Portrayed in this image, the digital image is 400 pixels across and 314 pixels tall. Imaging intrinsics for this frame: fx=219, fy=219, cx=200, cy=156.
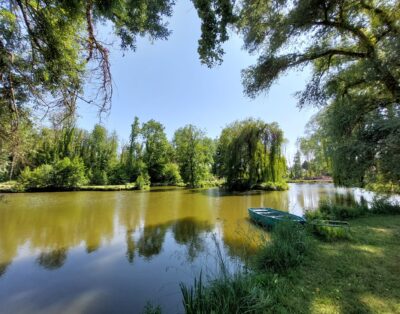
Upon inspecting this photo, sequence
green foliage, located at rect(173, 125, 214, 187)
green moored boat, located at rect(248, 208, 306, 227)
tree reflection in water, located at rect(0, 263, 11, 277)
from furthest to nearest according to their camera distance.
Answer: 1. green foliage, located at rect(173, 125, 214, 187)
2. green moored boat, located at rect(248, 208, 306, 227)
3. tree reflection in water, located at rect(0, 263, 11, 277)

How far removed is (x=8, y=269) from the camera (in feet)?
17.5

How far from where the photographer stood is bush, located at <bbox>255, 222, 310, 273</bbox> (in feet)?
13.0

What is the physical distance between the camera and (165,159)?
3525 centimetres

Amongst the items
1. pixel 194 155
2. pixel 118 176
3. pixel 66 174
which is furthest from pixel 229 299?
pixel 118 176

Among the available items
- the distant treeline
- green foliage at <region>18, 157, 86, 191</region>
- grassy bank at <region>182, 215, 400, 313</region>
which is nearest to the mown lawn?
grassy bank at <region>182, 215, 400, 313</region>

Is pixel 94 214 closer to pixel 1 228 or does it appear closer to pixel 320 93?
pixel 1 228

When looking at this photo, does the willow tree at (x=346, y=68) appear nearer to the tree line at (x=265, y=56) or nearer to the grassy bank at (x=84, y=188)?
the tree line at (x=265, y=56)

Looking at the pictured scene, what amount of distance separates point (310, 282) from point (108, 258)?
4.99m

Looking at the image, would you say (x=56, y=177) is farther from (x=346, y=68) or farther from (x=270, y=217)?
(x=346, y=68)

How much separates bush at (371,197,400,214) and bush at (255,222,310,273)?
6.27 meters

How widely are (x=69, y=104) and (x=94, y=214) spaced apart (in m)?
10.8

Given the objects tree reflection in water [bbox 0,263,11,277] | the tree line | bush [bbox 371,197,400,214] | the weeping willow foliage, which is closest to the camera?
the tree line

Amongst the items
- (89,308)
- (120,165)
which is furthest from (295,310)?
(120,165)

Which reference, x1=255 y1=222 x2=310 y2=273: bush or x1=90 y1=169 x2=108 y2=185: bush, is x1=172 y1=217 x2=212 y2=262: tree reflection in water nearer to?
x1=255 y1=222 x2=310 y2=273: bush
